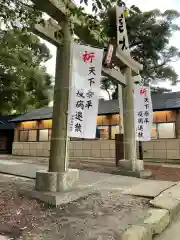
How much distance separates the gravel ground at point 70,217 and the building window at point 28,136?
1410cm

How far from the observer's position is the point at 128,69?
8.99m

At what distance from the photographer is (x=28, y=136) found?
18.7m

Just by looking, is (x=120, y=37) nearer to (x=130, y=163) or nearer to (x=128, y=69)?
(x=128, y=69)

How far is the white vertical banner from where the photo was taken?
187 inches

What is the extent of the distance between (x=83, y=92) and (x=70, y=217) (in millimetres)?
2692

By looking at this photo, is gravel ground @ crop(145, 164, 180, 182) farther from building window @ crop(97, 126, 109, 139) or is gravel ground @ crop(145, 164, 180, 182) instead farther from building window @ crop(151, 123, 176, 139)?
building window @ crop(97, 126, 109, 139)

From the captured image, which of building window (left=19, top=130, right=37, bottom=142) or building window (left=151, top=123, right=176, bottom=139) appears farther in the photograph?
building window (left=19, top=130, right=37, bottom=142)

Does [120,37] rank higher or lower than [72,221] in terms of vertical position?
higher

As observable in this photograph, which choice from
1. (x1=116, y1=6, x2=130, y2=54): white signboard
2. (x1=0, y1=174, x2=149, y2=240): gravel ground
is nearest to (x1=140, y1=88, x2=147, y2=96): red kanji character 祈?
(x1=116, y1=6, x2=130, y2=54): white signboard

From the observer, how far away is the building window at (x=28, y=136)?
1835cm

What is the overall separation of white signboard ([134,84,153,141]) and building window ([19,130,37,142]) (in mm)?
11539

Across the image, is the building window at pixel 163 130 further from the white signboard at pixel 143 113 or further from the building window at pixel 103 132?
the white signboard at pixel 143 113

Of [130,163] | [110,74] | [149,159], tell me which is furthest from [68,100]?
[149,159]

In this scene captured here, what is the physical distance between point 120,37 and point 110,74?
7.65ft
